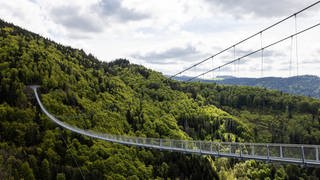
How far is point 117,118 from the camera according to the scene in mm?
119312

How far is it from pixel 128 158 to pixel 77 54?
75842mm

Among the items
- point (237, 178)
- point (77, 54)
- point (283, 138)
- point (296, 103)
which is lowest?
point (237, 178)

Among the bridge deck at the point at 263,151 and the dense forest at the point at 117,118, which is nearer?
the bridge deck at the point at 263,151

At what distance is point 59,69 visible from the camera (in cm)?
12975

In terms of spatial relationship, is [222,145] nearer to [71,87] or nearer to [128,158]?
[128,158]

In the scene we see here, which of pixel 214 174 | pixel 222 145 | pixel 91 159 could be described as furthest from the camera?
pixel 214 174

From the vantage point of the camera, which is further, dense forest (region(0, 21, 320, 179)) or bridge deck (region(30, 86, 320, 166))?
dense forest (region(0, 21, 320, 179))

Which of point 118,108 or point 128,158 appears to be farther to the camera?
point 118,108

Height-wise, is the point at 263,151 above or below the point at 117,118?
below

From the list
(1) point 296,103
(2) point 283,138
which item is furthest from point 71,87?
(1) point 296,103

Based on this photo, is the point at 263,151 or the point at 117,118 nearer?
the point at 263,151

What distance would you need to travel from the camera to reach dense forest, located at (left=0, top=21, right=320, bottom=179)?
9094 cm

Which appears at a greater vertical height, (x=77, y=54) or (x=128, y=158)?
(x=77, y=54)

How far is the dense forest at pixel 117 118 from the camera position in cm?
9094
